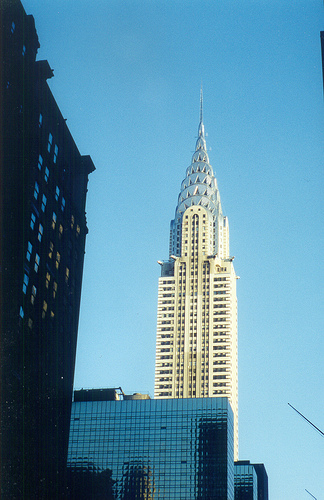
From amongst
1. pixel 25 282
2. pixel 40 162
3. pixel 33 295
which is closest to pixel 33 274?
pixel 33 295

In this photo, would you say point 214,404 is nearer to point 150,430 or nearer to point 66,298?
point 150,430

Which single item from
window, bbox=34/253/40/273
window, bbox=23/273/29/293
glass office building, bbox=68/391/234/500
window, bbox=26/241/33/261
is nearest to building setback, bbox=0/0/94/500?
window, bbox=26/241/33/261

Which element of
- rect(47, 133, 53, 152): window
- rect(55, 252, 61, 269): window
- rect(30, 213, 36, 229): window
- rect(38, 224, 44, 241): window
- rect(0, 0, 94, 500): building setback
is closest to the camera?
rect(0, 0, 94, 500): building setback

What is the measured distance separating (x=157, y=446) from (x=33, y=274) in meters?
101

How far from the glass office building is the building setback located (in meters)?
83.6

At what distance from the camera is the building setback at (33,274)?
82062 mm

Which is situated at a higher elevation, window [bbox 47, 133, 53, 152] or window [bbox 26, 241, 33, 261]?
window [bbox 47, 133, 53, 152]

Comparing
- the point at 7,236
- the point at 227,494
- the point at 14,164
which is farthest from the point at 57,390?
the point at 227,494

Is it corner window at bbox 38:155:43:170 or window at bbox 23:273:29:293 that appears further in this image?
corner window at bbox 38:155:43:170

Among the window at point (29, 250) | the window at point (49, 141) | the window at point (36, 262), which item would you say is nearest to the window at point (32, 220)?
the window at point (29, 250)

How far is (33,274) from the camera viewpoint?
9044 centimetres

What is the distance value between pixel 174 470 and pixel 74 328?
279 feet

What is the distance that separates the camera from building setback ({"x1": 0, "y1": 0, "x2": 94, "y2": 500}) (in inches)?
3231

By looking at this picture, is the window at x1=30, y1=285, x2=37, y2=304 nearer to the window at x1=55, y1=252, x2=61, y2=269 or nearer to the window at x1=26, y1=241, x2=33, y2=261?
the window at x1=26, y1=241, x2=33, y2=261
